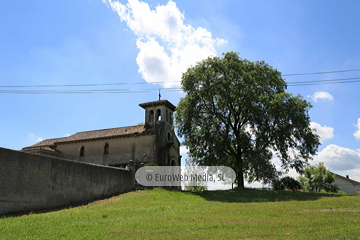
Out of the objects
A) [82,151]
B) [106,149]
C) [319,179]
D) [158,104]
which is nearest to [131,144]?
[106,149]

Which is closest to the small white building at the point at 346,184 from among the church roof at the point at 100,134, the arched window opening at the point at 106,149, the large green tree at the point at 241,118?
the large green tree at the point at 241,118

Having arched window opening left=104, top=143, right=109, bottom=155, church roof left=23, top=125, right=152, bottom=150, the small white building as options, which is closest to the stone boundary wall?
church roof left=23, top=125, right=152, bottom=150

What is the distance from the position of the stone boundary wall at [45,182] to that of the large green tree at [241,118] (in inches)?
390

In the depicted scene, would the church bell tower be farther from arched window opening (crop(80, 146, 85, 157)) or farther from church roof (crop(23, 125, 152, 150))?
arched window opening (crop(80, 146, 85, 157))

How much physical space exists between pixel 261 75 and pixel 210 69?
521 centimetres

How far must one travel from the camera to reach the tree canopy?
47.0 meters

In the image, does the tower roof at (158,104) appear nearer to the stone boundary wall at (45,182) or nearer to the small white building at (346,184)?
the stone boundary wall at (45,182)

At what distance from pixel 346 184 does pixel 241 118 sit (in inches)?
1756

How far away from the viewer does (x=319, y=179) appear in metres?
47.6

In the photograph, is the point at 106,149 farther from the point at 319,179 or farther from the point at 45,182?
the point at 319,179

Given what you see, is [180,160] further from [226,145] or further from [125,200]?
[125,200]

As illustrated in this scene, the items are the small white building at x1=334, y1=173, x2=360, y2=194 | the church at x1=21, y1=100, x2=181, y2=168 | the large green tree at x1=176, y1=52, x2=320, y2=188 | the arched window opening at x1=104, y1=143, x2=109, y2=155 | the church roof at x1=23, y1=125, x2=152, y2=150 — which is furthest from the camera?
the small white building at x1=334, y1=173, x2=360, y2=194

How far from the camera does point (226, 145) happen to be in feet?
85.9

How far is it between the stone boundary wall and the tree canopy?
128 feet
